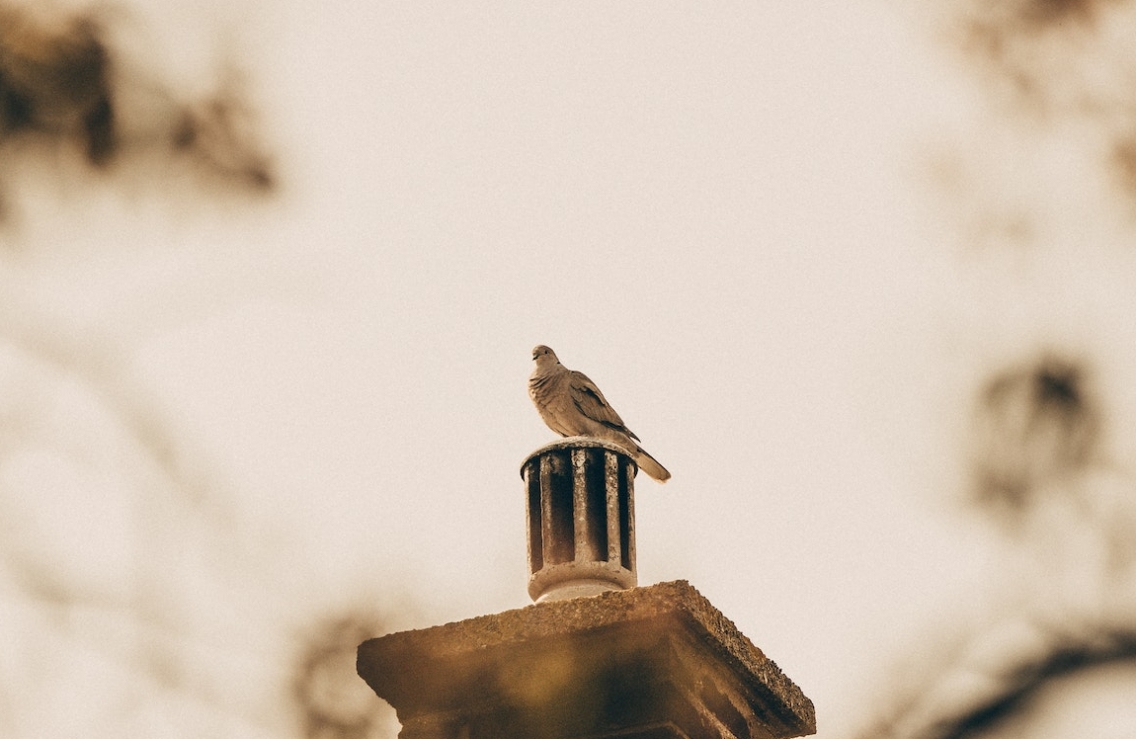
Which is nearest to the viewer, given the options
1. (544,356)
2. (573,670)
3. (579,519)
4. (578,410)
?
(573,670)

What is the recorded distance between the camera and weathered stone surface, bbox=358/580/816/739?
579 cm

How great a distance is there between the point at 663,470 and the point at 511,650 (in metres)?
1.87

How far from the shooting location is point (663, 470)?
7645 mm

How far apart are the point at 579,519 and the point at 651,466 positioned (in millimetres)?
1387

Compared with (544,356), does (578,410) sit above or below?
below

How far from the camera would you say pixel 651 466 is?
768 centimetres

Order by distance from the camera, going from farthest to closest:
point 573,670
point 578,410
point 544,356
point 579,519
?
1. point 544,356
2. point 578,410
3. point 579,519
4. point 573,670

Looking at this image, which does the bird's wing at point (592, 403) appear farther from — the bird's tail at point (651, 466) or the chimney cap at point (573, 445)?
the chimney cap at point (573, 445)

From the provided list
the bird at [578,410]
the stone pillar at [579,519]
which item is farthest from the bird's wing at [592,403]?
the stone pillar at [579,519]

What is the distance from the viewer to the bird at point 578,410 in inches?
294

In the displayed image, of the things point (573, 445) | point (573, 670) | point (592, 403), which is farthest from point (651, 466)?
point (573, 670)

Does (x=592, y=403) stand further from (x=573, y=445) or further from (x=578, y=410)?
(x=573, y=445)

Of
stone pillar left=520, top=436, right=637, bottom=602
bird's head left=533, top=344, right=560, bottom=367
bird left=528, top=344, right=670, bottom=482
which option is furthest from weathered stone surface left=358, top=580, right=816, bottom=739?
bird's head left=533, top=344, right=560, bottom=367

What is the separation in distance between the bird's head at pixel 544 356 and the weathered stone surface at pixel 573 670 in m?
2.05
